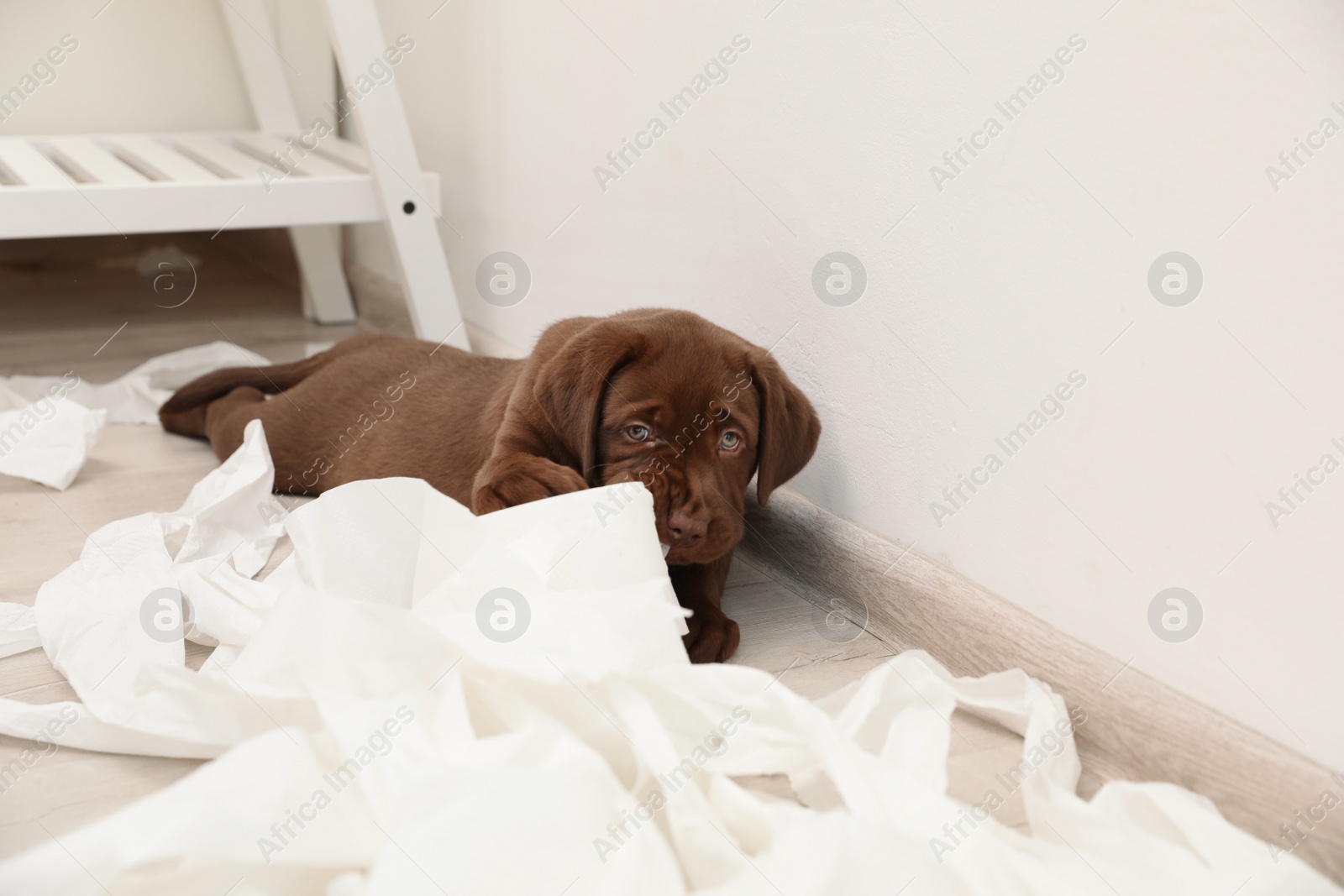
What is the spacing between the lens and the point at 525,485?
4.23 feet

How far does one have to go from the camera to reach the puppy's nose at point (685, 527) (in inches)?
49.0

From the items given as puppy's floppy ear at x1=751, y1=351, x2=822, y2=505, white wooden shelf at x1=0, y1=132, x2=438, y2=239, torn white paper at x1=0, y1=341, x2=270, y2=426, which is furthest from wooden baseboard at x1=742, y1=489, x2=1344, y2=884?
torn white paper at x1=0, y1=341, x2=270, y2=426

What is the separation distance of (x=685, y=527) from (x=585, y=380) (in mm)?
219

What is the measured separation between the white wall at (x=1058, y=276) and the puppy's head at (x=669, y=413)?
0.25 meters

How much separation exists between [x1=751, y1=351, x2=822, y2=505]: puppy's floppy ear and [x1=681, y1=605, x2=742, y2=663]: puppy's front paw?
167mm

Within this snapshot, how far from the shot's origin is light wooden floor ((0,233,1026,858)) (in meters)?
1.03

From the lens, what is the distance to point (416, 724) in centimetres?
92

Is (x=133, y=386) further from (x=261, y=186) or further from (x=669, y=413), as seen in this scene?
(x=669, y=413)

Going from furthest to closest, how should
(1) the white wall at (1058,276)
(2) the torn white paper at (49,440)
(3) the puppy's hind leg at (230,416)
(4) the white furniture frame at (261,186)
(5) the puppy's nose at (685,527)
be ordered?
(4) the white furniture frame at (261,186) → (3) the puppy's hind leg at (230,416) → (2) the torn white paper at (49,440) → (5) the puppy's nose at (685,527) → (1) the white wall at (1058,276)

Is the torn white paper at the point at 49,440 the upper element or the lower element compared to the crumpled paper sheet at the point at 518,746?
lower

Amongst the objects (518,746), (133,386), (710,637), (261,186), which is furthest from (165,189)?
(518,746)

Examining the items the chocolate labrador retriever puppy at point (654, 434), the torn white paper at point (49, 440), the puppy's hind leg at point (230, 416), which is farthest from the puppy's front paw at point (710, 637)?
the torn white paper at point (49, 440)

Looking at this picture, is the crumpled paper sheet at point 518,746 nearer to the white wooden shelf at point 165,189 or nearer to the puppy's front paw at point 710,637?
the puppy's front paw at point 710,637

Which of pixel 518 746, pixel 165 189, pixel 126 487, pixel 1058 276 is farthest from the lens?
pixel 165 189
